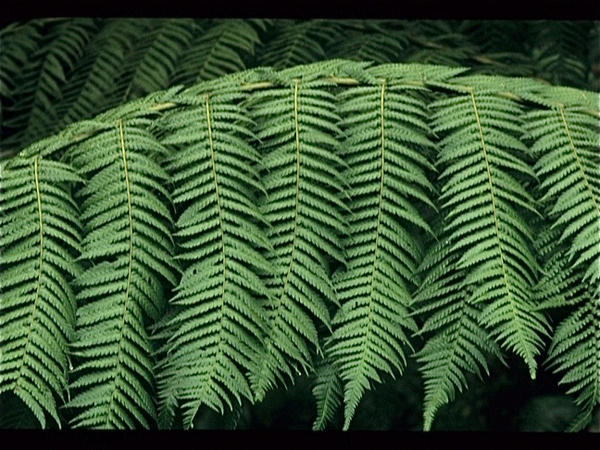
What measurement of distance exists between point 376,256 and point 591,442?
2.08ft

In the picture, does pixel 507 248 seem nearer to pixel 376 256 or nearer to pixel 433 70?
pixel 376 256

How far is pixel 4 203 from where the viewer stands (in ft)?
5.11

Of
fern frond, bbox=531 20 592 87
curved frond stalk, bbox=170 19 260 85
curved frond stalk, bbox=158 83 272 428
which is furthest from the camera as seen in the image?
fern frond, bbox=531 20 592 87

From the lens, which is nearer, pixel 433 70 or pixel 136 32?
pixel 433 70

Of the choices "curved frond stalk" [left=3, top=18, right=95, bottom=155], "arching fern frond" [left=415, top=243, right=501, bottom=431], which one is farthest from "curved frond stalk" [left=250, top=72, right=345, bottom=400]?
"curved frond stalk" [left=3, top=18, right=95, bottom=155]

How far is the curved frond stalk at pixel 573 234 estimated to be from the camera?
1.46 m

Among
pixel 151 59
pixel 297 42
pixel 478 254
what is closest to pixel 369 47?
pixel 297 42

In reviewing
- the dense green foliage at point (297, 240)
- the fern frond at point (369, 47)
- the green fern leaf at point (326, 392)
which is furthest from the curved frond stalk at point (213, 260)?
the fern frond at point (369, 47)

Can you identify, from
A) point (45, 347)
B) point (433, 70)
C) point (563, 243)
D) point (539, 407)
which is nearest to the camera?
Answer: point (45, 347)

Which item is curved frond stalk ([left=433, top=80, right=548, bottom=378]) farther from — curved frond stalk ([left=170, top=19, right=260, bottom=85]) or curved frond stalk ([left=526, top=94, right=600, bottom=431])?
curved frond stalk ([left=170, top=19, right=260, bottom=85])

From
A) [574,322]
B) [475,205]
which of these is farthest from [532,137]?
[574,322]

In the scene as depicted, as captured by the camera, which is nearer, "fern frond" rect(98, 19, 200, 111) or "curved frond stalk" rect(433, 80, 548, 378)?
"curved frond stalk" rect(433, 80, 548, 378)

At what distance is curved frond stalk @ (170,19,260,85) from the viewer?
216cm

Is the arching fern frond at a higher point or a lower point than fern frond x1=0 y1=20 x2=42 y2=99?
lower
